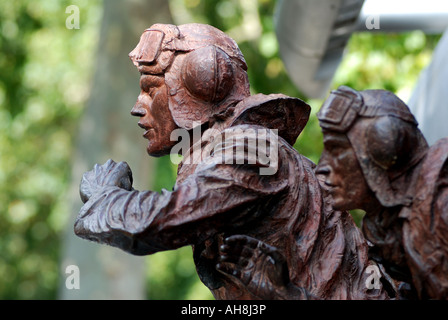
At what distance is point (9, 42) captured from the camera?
11.4m

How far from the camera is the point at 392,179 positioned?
8.38 feet

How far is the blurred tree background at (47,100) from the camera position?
1134 cm

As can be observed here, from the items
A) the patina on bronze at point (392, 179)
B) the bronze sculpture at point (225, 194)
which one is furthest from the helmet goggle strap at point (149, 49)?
the patina on bronze at point (392, 179)

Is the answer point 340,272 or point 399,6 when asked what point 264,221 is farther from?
point 399,6

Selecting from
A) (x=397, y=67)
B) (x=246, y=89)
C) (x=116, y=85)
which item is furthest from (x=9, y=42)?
(x=246, y=89)

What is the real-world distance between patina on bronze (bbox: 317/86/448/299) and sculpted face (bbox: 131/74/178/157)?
0.81 meters

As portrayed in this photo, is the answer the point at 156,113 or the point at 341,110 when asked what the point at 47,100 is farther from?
the point at 341,110

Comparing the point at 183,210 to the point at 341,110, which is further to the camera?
the point at 183,210

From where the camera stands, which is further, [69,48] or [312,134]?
[69,48]

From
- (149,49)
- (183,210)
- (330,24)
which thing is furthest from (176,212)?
(330,24)

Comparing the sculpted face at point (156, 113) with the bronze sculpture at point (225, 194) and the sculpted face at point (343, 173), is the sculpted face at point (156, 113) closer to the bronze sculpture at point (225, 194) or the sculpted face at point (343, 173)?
the bronze sculpture at point (225, 194)

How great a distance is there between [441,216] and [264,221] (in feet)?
2.32

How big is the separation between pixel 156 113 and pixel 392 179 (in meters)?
1.11

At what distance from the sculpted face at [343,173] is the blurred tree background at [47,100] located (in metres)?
6.75
